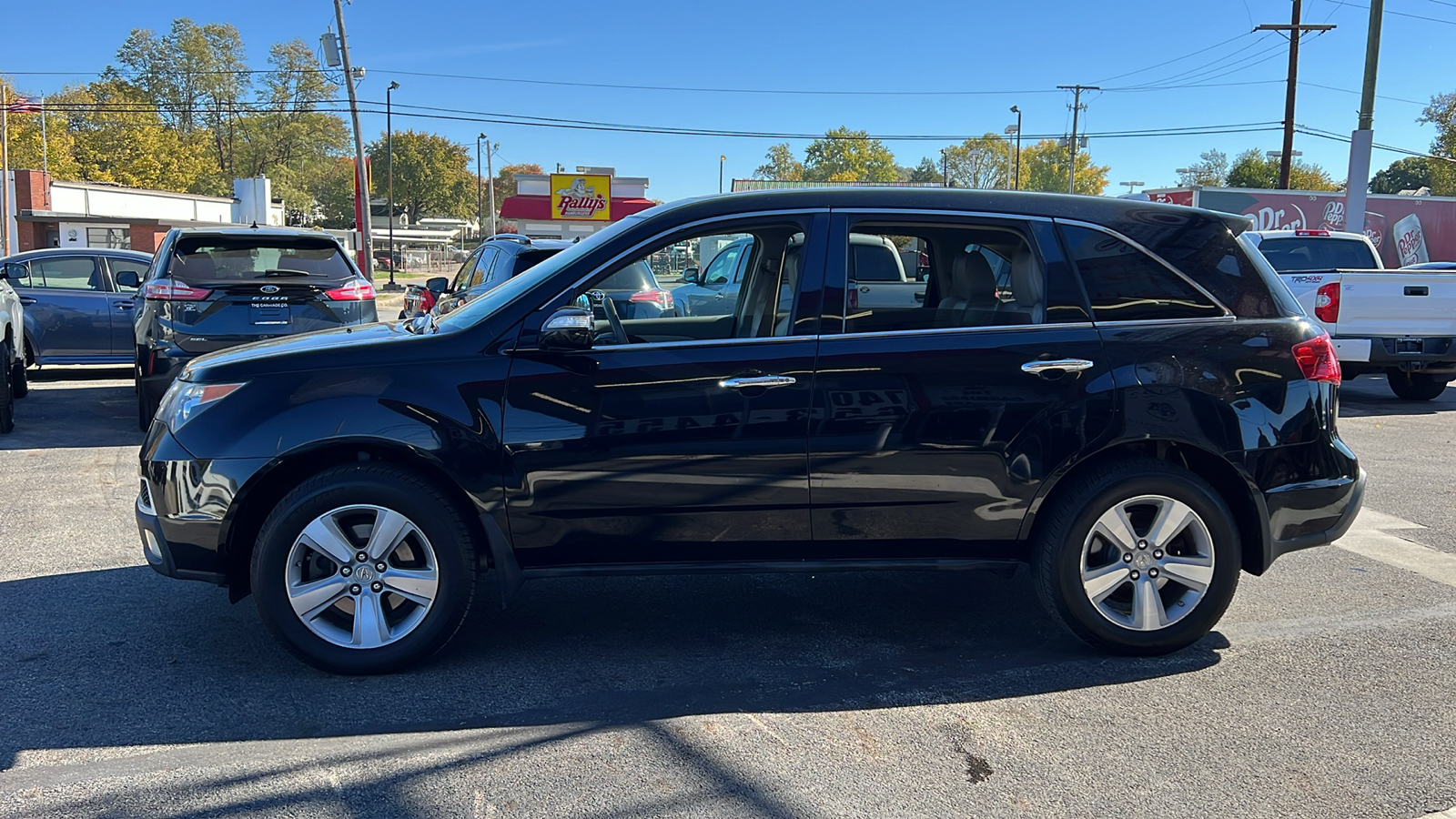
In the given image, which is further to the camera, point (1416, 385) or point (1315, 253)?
point (1315, 253)

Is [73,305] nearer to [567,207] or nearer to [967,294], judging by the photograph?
[967,294]

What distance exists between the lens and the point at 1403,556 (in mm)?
5750

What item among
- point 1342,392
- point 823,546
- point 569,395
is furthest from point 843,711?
point 1342,392

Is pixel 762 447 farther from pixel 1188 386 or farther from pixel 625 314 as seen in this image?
pixel 1188 386

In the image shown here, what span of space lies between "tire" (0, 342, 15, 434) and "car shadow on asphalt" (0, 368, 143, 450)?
9cm

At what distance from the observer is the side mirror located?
3.91 metres

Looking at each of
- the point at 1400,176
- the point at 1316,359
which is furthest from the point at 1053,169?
the point at 1316,359

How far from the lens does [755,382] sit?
398cm

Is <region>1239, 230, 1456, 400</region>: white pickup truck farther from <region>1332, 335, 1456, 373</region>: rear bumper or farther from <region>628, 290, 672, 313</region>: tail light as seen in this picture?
<region>628, 290, 672, 313</region>: tail light

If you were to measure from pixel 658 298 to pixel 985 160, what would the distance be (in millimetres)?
99374

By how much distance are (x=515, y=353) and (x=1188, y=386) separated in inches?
102

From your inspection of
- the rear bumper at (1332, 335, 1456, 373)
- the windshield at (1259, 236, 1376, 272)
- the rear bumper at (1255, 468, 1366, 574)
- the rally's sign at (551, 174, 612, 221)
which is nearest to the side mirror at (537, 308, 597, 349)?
the rear bumper at (1255, 468, 1366, 574)

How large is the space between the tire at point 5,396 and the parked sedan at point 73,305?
2.51 metres

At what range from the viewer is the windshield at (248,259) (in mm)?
8289
